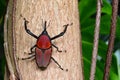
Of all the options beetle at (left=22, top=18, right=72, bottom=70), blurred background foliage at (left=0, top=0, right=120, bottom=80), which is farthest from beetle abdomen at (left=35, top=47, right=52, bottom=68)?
blurred background foliage at (left=0, top=0, right=120, bottom=80)

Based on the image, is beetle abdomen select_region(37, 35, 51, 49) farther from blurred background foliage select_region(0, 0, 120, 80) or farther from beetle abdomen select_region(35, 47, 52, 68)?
blurred background foliage select_region(0, 0, 120, 80)

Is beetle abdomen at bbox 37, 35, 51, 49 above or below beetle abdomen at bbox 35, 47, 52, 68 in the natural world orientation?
above

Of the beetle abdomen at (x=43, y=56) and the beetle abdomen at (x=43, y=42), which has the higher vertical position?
the beetle abdomen at (x=43, y=42)

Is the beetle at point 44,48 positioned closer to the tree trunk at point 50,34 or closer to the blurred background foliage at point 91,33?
the tree trunk at point 50,34

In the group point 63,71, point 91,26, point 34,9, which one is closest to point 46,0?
point 34,9

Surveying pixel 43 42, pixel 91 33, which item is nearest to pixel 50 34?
pixel 43 42

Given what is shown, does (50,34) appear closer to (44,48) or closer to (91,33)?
(44,48)

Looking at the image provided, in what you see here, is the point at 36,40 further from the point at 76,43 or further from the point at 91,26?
the point at 91,26

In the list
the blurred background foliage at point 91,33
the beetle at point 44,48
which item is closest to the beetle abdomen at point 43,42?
the beetle at point 44,48
